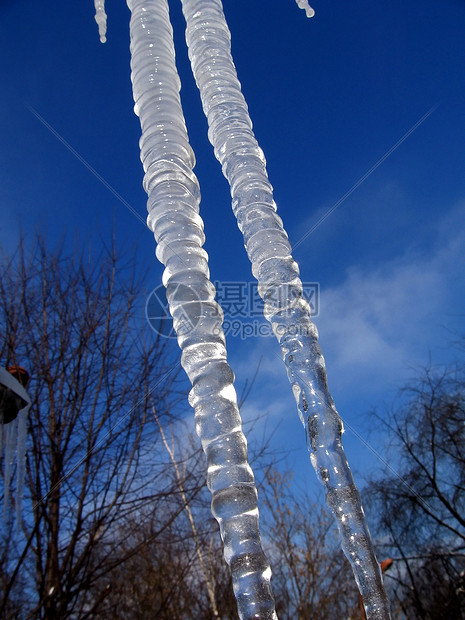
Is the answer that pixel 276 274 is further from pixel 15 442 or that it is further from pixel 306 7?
pixel 15 442

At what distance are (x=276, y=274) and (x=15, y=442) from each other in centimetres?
366

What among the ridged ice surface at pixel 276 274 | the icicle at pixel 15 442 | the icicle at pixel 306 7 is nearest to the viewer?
the ridged ice surface at pixel 276 274

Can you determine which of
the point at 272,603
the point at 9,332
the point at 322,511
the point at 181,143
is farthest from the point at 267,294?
the point at 322,511

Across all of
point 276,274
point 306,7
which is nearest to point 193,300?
point 276,274

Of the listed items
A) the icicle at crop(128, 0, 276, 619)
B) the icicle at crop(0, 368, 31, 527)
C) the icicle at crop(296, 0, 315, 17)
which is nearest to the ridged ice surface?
the icicle at crop(128, 0, 276, 619)

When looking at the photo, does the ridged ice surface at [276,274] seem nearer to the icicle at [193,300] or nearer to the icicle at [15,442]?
the icicle at [193,300]

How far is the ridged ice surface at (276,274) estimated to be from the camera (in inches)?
59.0

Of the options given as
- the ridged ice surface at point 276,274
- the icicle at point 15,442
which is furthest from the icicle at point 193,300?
the icicle at point 15,442

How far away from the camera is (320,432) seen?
1.64 meters

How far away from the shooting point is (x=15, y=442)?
4363 mm

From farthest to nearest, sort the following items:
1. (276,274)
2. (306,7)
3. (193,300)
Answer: (306,7)
(276,274)
(193,300)

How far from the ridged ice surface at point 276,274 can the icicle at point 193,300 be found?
0.20m

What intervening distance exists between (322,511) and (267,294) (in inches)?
376

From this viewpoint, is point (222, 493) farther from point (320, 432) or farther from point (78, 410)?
point (78, 410)
